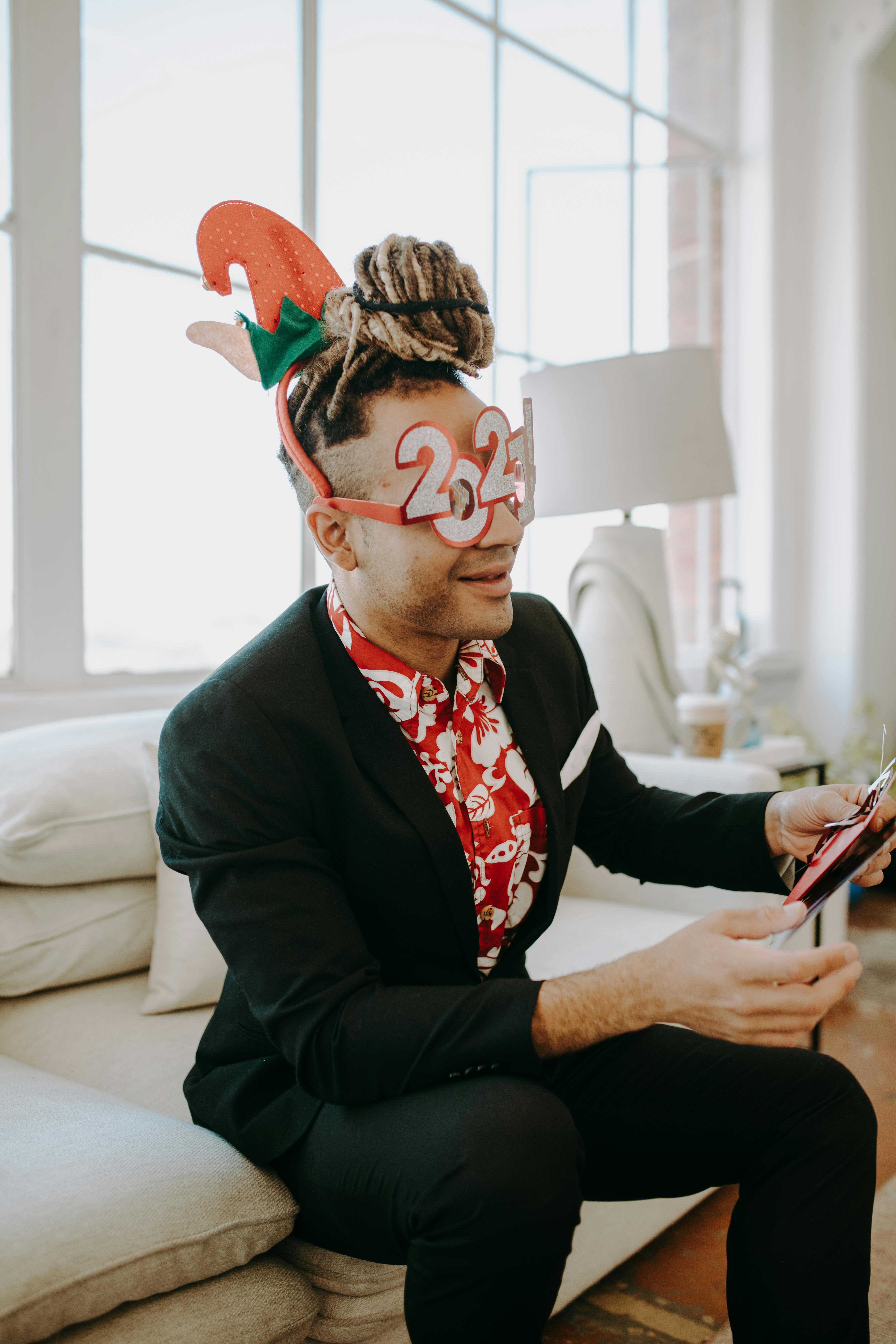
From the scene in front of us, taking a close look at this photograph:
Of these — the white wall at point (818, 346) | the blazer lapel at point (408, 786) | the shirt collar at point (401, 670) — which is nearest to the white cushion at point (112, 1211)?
the blazer lapel at point (408, 786)

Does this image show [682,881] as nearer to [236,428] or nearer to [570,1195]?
[570,1195]

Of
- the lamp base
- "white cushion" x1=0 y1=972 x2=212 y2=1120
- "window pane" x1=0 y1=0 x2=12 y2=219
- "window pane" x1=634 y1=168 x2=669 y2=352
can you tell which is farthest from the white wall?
"white cushion" x1=0 y1=972 x2=212 y2=1120

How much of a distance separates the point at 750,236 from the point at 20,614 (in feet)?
10.9

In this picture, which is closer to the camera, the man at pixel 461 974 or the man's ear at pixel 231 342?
the man at pixel 461 974

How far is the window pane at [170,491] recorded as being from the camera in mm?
2076

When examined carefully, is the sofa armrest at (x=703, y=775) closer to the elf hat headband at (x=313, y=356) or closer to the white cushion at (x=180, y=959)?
the white cushion at (x=180, y=959)

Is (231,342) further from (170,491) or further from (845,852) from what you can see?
(170,491)

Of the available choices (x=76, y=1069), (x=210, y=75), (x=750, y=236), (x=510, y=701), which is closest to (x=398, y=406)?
(x=510, y=701)

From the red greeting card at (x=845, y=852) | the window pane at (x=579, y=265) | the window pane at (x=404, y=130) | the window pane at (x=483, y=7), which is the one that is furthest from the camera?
the window pane at (x=579, y=265)

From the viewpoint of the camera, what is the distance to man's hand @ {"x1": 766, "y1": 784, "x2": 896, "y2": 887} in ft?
3.46

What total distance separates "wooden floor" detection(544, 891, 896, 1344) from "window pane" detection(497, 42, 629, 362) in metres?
2.31

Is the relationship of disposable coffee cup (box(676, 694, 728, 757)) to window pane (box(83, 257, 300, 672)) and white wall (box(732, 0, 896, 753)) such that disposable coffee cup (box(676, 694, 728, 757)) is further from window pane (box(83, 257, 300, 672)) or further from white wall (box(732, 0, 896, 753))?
white wall (box(732, 0, 896, 753))

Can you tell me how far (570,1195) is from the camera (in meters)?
0.82

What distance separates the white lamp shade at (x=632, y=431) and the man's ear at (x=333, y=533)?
132 cm
